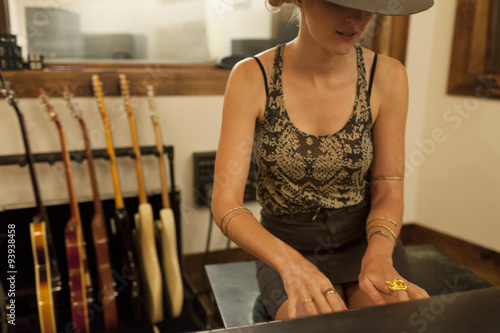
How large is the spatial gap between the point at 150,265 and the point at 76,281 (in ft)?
0.92

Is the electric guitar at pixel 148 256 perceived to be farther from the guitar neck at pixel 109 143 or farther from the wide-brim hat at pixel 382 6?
the wide-brim hat at pixel 382 6

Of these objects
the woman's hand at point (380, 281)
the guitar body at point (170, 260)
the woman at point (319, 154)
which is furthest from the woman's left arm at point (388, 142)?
the guitar body at point (170, 260)

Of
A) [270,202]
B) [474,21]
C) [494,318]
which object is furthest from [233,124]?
[474,21]

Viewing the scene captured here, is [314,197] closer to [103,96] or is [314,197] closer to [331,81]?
[331,81]

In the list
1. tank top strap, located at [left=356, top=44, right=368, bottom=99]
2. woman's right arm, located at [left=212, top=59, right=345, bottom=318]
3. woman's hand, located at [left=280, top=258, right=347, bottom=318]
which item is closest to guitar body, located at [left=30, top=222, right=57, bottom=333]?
woman's right arm, located at [left=212, top=59, right=345, bottom=318]

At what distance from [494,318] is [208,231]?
1.72 m

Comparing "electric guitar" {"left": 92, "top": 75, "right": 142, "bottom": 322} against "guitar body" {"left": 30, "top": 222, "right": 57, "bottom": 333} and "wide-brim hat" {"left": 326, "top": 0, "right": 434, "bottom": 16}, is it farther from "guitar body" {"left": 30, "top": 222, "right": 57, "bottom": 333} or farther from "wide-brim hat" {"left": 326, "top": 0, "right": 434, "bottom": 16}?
"wide-brim hat" {"left": 326, "top": 0, "right": 434, "bottom": 16}

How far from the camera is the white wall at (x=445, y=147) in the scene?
86.6 inches

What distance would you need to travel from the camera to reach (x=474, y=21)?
220cm

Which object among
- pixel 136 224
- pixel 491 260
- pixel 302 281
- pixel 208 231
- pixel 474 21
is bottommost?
pixel 491 260

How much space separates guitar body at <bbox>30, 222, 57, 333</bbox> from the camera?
1484 millimetres

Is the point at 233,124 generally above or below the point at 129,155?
above

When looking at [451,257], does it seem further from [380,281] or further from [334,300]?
[334,300]

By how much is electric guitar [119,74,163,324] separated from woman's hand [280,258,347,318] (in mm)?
1032
